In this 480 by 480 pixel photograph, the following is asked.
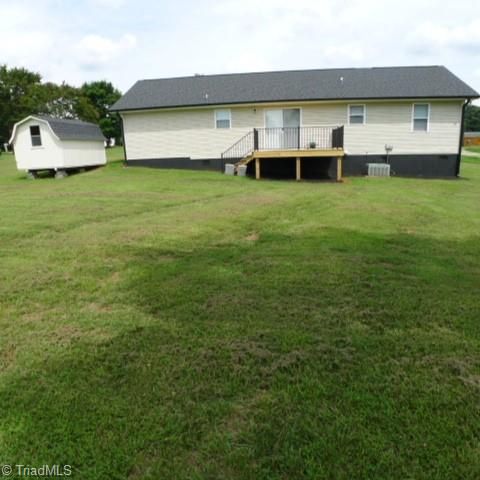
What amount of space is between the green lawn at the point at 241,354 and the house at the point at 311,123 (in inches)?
459

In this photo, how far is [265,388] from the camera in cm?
271

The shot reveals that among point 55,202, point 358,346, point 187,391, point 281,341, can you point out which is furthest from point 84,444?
point 55,202

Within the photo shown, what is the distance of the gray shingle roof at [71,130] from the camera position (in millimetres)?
17319

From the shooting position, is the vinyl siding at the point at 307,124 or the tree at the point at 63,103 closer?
the vinyl siding at the point at 307,124

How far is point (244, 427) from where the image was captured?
2.35m

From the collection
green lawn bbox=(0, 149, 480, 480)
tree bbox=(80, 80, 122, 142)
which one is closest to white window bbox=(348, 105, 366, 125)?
green lawn bbox=(0, 149, 480, 480)

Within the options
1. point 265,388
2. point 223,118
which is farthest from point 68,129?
point 265,388

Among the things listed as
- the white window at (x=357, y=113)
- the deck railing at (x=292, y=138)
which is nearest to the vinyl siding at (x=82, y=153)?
the deck railing at (x=292, y=138)

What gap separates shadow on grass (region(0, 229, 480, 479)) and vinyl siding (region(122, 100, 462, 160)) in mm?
14660

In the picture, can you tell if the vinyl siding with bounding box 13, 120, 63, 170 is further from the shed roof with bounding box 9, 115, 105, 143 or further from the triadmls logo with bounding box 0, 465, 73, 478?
the triadmls logo with bounding box 0, 465, 73, 478

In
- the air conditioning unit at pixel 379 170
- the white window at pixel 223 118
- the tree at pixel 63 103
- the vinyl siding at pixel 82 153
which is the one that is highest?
the tree at pixel 63 103
